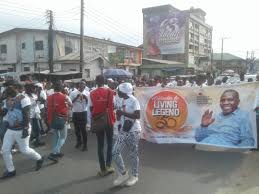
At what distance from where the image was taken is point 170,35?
83188 mm

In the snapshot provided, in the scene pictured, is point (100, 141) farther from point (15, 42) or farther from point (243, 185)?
point (15, 42)

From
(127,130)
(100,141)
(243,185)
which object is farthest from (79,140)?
(243,185)

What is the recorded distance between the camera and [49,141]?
1066 centimetres

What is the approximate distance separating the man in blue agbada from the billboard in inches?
2925

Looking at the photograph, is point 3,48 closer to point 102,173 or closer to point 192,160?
point 192,160

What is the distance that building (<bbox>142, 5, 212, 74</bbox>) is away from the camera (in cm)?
8275

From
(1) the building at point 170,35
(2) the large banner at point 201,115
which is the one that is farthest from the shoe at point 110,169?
(1) the building at point 170,35

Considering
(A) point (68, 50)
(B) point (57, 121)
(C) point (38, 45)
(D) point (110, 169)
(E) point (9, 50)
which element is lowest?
(D) point (110, 169)

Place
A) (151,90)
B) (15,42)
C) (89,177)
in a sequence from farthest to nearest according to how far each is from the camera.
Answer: (15,42), (151,90), (89,177)

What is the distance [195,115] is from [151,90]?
4.33 ft

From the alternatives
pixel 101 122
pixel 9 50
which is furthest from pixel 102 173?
pixel 9 50

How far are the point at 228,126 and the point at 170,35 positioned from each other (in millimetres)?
75960

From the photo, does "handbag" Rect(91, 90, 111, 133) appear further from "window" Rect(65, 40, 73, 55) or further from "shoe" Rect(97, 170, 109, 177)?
"window" Rect(65, 40, 73, 55)

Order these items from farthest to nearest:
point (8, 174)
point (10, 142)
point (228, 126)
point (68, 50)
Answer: point (68, 50), point (228, 126), point (8, 174), point (10, 142)
